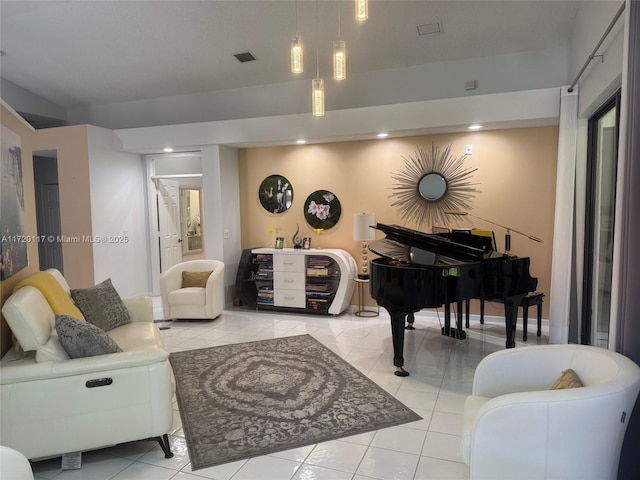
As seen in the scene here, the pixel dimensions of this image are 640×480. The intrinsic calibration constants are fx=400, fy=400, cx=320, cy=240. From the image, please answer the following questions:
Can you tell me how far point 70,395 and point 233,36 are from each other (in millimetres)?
4412

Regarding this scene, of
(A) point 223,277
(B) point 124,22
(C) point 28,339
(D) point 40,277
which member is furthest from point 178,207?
(C) point 28,339

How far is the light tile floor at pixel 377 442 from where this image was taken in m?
2.27

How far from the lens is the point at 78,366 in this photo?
2246 mm

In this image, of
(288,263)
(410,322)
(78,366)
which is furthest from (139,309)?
(410,322)

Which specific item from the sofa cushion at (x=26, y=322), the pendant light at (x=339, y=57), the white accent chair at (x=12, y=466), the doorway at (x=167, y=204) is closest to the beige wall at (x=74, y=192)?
the doorway at (x=167, y=204)

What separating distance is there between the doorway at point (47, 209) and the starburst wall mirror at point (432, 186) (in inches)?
258

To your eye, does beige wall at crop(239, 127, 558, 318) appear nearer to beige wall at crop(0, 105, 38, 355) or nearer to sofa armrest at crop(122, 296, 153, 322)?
sofa armrest at crop(122, 296, 153, 322)

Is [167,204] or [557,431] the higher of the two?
[167,204]

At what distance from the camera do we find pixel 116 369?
2303 millimetres

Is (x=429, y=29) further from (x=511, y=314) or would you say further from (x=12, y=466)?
(x=12, y=466)

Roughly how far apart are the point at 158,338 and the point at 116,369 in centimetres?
105

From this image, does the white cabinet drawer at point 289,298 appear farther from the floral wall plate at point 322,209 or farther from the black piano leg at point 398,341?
the black piano leg at point 398,341

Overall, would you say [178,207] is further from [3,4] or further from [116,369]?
[116,369]

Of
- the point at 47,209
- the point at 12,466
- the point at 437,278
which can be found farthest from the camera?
the point at 47,209
